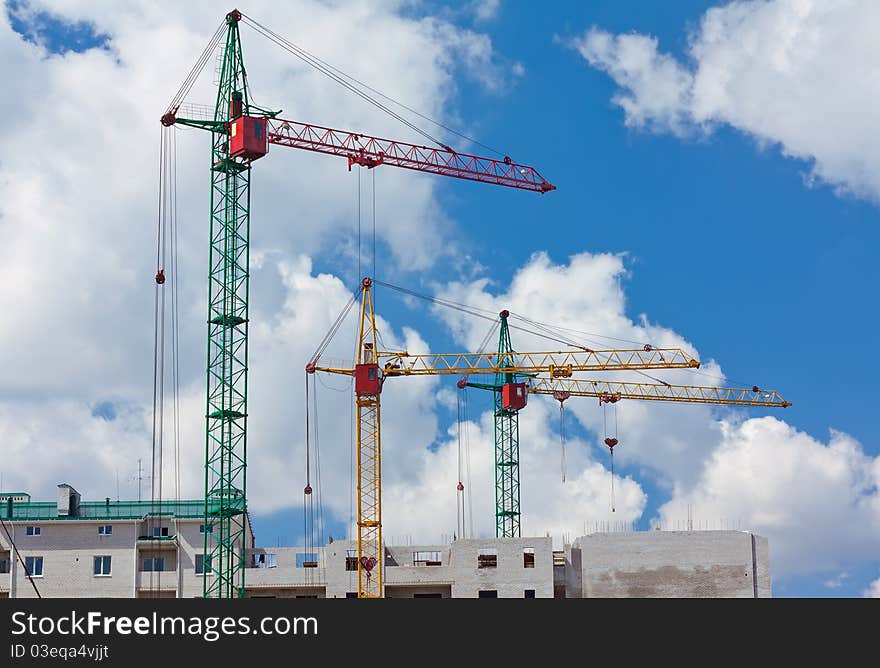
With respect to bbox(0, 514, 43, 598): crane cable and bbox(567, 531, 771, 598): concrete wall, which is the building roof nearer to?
bbox(0, 514, 43, 598): crane cable

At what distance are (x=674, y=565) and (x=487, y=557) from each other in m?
15.9

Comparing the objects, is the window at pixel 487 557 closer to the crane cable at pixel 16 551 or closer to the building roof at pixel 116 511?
the building roof at pixel 116 511

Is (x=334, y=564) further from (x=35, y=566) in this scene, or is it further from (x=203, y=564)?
(x=35, y=566)

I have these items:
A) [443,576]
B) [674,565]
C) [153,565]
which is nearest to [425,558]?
[443,576]

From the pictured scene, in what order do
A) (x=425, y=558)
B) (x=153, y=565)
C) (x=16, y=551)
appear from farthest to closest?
1. (x=425, y=558)
2. (x=153, y=565)
3. (x=16, y=551)

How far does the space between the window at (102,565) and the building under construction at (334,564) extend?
12 centimetres

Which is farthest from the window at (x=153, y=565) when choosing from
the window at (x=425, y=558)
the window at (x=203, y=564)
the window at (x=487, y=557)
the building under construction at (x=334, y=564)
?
the window at (x=487, y=557)

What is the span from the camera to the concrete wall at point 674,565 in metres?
128

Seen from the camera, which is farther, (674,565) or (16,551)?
(674,565)

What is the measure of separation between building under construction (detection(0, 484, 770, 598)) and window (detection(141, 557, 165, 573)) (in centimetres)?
9

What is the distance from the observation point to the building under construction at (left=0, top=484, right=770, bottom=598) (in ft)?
421

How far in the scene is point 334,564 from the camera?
13138cm

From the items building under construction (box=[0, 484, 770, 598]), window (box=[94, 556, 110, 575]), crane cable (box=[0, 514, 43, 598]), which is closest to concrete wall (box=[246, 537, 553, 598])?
building under construction (box=[0, 484, 770, 598])
